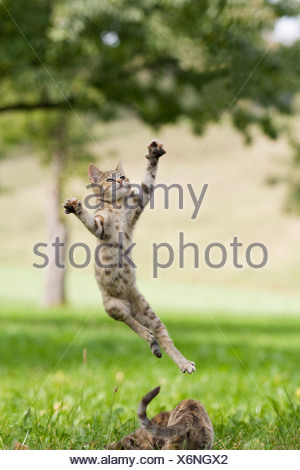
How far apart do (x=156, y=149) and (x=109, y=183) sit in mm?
262

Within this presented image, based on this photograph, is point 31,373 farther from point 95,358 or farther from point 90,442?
point 90,442

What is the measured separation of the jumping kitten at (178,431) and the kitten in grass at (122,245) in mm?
374

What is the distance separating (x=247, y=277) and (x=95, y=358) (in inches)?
534

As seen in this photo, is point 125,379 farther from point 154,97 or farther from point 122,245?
point 154,97

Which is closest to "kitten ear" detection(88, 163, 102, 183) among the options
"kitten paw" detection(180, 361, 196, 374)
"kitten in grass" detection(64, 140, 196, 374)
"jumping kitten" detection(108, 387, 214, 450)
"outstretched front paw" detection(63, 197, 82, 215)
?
"kitten in grass" detection(64, 140, 196, 374)

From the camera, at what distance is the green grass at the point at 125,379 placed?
→ 4016 mm

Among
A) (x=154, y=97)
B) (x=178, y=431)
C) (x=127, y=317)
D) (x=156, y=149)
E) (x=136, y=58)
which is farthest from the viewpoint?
(x=154, y=97)

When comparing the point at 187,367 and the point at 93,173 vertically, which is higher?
the point at 93,173

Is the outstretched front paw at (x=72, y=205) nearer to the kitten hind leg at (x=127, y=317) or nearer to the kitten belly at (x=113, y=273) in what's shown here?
the kitten belly at (x=113, y=273)

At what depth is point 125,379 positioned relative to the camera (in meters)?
8.73

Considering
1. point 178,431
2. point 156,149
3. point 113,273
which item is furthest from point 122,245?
point 178,431

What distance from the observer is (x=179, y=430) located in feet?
10.1

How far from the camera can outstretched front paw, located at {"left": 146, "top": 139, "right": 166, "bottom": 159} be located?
112 inches
